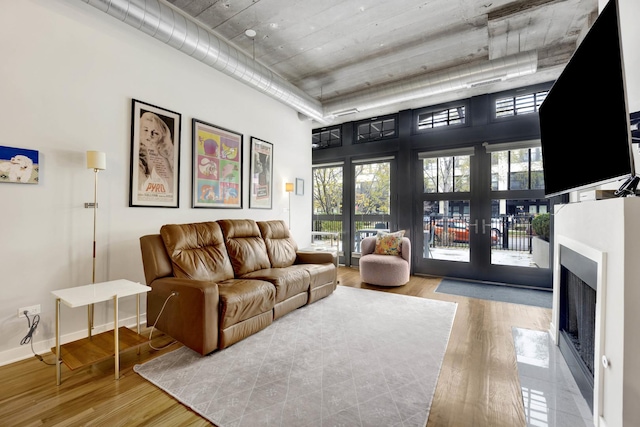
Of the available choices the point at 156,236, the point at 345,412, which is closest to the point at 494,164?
the point at 345,412

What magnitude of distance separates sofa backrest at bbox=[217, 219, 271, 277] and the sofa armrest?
2.78 ft

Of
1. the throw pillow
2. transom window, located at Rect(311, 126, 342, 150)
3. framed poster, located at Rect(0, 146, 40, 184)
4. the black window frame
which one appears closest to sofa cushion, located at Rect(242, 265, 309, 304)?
the throw pillow

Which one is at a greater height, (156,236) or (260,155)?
(260,155)

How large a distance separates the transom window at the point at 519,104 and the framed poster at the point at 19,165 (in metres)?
5.92

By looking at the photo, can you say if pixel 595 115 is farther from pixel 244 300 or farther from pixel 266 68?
pixel 266 68

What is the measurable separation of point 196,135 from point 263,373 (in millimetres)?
2797

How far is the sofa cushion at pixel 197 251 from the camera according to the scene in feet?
8.75

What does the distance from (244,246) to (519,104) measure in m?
4.78

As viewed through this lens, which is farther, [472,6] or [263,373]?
[472,6]

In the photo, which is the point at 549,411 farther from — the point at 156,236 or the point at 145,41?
the point at 145,41

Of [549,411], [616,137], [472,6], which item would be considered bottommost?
[549,411]

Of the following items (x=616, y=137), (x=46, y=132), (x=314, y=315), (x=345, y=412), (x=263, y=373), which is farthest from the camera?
(x=314, y=315)

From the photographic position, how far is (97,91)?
2578mm

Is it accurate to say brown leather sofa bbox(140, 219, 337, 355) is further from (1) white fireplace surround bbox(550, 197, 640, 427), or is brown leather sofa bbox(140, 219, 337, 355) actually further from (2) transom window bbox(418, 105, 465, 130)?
(2) transom window bbox(418, 105, 465, 130)
